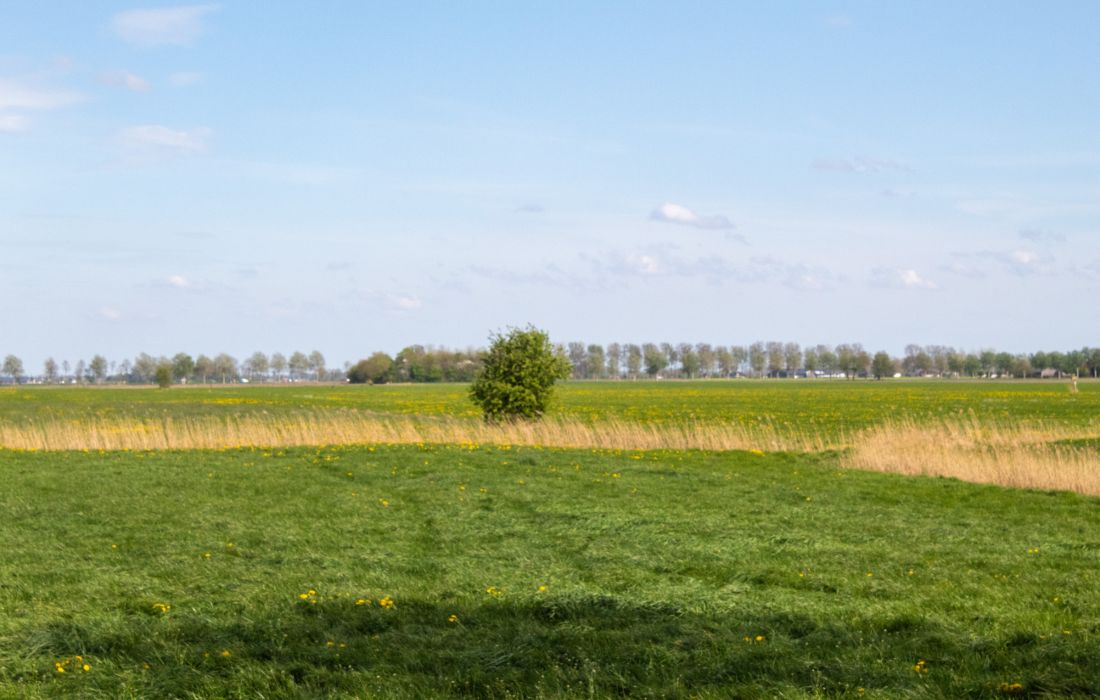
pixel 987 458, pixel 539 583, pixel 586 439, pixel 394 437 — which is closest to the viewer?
pixel 539 583

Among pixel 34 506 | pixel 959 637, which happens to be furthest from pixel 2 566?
pixel 959 637

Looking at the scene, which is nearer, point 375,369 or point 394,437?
point 394,437

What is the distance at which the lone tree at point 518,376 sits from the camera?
101 ft

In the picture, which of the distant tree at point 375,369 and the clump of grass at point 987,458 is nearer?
the clump of grass at point 987,458

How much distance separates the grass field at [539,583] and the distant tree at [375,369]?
567 feet

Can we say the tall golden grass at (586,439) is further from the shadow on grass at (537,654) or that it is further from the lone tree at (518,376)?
the shadow on grass at (537,654)

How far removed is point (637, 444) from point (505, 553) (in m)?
15.1

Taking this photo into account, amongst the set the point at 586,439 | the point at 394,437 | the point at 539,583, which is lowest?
the point at 539,583

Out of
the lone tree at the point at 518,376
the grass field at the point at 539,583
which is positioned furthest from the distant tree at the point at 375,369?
the grass field at the point at 539,583

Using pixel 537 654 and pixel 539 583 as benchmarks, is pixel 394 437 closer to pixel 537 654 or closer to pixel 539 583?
pixel 539 583

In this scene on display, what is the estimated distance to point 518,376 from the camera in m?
30.8

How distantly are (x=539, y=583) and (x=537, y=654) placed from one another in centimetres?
254

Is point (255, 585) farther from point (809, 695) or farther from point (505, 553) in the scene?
point (809, 695)

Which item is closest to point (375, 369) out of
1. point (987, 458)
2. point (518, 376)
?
point (518, 376)
